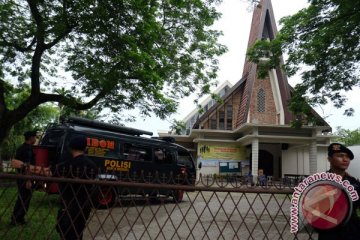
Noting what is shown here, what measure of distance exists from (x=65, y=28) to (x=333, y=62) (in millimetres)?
9191

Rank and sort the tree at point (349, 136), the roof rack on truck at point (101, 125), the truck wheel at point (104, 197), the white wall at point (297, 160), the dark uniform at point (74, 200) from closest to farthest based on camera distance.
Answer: the truck wheel at point (104, 197)
the dark uniform at point (74, 200)
the roof rack on truck at point (101, 125)
the white wall at point (297, 160)
the tree at point (349, 136)

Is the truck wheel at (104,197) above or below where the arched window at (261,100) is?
below

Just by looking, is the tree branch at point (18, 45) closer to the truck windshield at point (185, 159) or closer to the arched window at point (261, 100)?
the truck windshield at point (185, 159)

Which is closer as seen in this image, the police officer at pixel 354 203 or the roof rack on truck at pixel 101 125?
the police officer at pixel 354 203

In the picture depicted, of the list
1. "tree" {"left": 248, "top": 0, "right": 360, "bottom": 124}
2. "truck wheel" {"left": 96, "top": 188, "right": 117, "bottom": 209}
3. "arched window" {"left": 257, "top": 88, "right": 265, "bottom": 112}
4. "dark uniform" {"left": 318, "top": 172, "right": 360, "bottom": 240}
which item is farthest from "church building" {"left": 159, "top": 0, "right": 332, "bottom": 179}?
"dark uniform" {"left": 318, "top": 172, "right": 360, "bottom": 240}

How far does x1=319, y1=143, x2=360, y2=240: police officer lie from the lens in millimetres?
2809

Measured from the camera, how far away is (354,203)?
2.86 meters

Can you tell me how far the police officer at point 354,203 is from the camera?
9.21 ft

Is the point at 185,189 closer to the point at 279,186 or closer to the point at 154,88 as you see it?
the point at 279,186

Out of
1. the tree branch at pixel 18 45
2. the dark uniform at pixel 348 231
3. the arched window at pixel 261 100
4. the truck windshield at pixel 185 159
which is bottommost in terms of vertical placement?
the dark uniform at pixel 348 231

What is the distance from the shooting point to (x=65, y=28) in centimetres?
1121

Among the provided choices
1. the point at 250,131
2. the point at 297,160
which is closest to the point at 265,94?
the point at 250,131

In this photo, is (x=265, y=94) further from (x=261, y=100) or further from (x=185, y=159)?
(x=185, y=159)

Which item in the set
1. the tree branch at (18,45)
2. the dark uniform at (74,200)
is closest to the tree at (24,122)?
the tree branch at (18,45)
